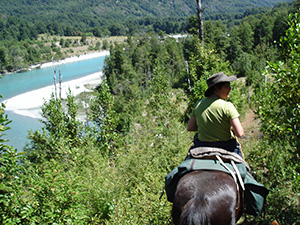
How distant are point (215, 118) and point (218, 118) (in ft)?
0.15

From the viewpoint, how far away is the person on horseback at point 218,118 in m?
3.93

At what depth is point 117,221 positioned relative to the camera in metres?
5.82

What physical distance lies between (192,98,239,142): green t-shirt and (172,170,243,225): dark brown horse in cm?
69

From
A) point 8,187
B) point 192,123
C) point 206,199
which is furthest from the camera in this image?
point 8,187

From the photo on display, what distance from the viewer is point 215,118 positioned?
400cm

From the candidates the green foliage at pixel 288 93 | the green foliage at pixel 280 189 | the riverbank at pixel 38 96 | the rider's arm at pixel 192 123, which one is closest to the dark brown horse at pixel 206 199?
the rider's arm at pixel 192 123

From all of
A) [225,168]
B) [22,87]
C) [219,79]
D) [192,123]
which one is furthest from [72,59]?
[225,168]

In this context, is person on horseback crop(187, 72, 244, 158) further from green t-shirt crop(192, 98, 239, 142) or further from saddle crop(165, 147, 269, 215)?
saddle crop(165, 147, 269, 215)

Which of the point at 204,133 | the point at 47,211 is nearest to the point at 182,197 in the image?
the point at 204,133

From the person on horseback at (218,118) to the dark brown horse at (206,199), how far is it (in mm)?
663

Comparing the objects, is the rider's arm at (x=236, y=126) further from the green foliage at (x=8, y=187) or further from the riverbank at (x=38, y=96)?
the riverbank at (x=38, y=96)

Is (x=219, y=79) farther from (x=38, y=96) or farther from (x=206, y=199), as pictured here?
(x=38, y=96)

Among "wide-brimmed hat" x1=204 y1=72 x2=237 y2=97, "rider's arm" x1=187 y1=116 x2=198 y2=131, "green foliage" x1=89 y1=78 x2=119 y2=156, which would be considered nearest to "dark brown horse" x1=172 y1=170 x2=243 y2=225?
"rider's arm" x1=187 y1=116 x2=198 y2=131

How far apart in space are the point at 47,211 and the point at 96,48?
14458 cm
